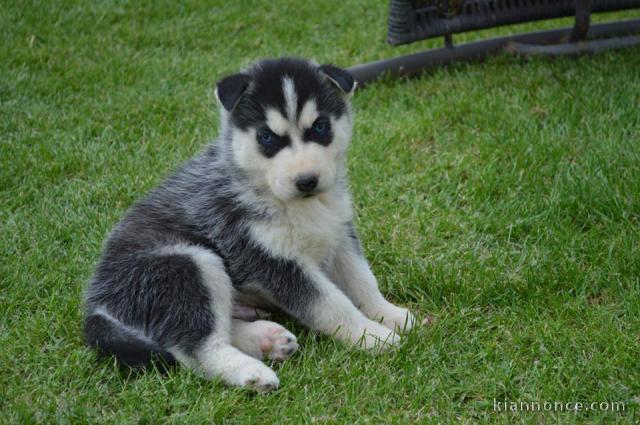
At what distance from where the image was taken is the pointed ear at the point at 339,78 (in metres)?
4.34

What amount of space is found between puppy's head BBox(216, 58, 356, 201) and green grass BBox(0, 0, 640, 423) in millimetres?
909

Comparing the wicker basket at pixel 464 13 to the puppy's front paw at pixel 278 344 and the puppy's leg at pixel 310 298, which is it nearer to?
the puppy's leg at pixel 310 298

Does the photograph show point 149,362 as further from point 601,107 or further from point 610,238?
point 601,107

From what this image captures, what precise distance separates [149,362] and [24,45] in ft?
18.4

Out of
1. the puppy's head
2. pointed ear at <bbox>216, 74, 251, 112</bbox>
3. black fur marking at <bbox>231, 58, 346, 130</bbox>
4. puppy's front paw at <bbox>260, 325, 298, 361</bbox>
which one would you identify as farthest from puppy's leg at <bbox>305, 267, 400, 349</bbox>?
pointed ear at <bbox>216, 74, 251, 112</bbox>

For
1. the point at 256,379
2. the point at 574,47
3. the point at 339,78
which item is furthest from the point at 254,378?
the point at 574,47

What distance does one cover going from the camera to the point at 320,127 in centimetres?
419

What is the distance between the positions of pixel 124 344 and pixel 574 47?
5.76 meters

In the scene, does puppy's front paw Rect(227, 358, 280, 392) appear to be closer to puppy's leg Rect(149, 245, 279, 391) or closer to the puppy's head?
puppy's leg Rect(149, 245, 279, 391)

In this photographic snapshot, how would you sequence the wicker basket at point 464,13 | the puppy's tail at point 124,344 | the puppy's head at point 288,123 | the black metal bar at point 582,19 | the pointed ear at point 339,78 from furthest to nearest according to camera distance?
the wicker basket at point 464,13 → the black metal bar at point 582,19 → the pointed ear at point 339,78 → the puppy's head at point 288,123 → the puppy's tail at point 124,344

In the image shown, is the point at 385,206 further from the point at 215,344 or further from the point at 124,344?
the point at 124,344

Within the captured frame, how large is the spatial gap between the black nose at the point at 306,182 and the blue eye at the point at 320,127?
0.30 meters

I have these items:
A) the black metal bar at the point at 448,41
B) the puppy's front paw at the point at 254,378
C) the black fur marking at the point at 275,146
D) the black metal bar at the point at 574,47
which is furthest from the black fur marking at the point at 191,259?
the black metal bar at the point at 574,47

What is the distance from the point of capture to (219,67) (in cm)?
821
